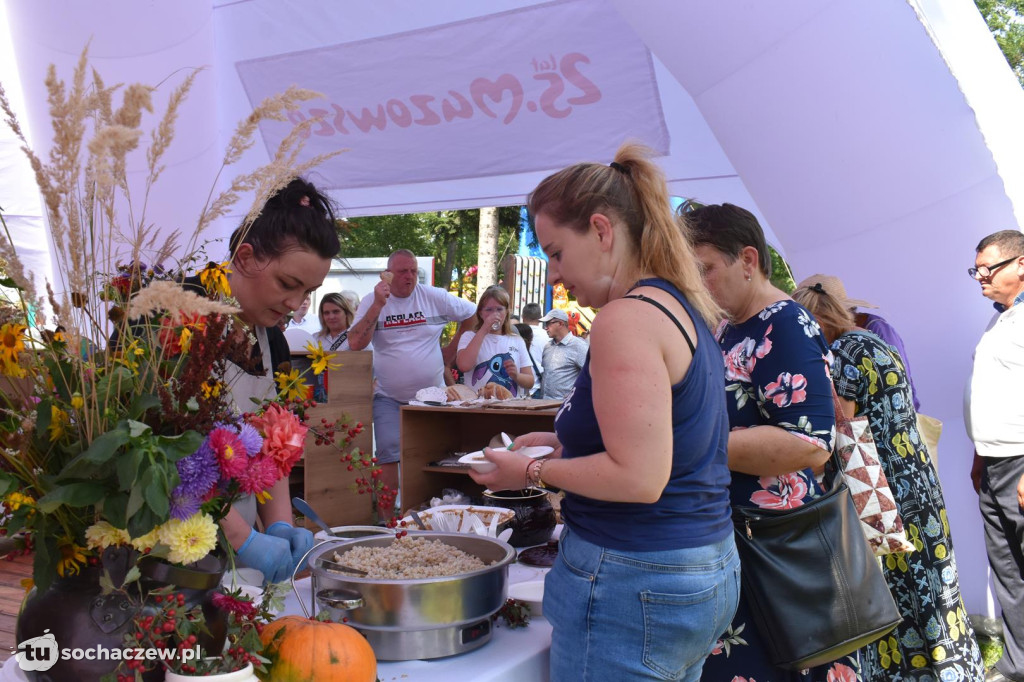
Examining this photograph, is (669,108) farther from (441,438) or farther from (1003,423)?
(441,438)

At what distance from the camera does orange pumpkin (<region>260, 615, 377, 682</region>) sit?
1050 mm

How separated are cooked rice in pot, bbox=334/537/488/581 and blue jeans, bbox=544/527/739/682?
20 centimetres

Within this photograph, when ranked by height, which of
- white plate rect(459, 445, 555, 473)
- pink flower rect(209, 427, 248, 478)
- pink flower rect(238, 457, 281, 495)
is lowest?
white plate rect(459, 445, 555, 473)

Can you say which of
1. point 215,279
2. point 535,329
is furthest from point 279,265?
point 535,329

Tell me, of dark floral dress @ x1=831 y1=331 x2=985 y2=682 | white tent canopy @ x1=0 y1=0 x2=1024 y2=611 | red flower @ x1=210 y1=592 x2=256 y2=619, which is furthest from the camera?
white tent canopy @ x1=0 y1=0 x2=1024 y2=611

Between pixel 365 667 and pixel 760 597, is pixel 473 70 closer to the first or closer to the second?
pixel 760 597

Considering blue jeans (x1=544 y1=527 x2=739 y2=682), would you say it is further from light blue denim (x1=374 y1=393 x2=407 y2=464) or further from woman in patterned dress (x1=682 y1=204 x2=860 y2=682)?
light blue denim (x1=374 y1=393 x2=407 y2=464)

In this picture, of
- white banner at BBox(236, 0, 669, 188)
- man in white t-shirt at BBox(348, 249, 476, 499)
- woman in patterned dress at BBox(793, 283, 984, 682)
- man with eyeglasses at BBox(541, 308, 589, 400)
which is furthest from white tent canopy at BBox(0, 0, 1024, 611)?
man with eyeglasses at BBox(541, 308, 589, 400)

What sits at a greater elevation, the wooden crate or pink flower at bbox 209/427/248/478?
pink flower at bbox 209/427/248/478

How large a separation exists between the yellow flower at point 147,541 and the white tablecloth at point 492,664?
347mm

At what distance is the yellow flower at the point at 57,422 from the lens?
0.95 m

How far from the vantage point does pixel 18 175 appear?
185 inches

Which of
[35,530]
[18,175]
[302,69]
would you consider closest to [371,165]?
[302,69]

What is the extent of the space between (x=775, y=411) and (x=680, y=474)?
565 mm
